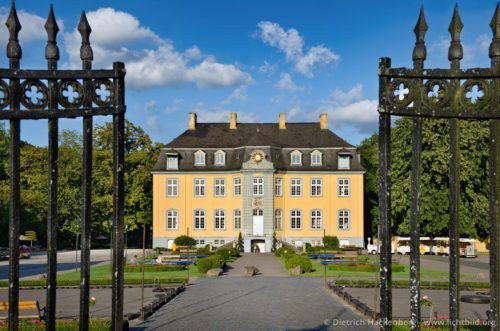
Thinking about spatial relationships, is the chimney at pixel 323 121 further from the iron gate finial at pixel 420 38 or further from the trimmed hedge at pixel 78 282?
the iron gate finial at pixel 420 38

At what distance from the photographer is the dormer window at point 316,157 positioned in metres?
52.0

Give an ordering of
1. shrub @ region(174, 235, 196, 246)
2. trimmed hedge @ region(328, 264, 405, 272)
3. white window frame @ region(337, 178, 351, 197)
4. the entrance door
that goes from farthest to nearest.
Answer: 1. white window frame @ region(337, 178, 351, 197)
2. the entrance door
3. shrub @ region(174, 235, 196, 246)
4. trimmed hedge @ region(328, 264, 405, 272)

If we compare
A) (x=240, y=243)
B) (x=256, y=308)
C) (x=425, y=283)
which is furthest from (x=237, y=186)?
(x=256, y=308)

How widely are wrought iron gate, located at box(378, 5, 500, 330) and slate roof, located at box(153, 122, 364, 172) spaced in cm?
4436

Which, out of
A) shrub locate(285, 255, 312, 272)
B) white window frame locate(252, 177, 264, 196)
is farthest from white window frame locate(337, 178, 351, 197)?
shrub locate(285, 255, 312, 272)

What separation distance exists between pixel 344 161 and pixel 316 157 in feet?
8.12

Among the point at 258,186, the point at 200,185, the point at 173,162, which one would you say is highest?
the point at 173,162

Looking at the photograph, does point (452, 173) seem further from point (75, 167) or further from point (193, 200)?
point (75, 167)

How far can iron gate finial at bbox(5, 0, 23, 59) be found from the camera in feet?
20.2

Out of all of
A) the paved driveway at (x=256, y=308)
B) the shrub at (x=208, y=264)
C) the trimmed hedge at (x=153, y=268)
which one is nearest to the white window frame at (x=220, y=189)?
the trimmed hedge at (x=153, y=268)

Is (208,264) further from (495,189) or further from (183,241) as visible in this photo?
(495,189)

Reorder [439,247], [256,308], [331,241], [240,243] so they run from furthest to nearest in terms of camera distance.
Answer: [331,241] → [240,243] → [439,247] → [256,308]

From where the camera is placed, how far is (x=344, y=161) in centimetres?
5153

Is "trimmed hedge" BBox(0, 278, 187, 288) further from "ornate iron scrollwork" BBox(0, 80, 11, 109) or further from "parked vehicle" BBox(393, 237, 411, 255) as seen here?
"parked vehicle" BBox(393, 237, 411, 255)
